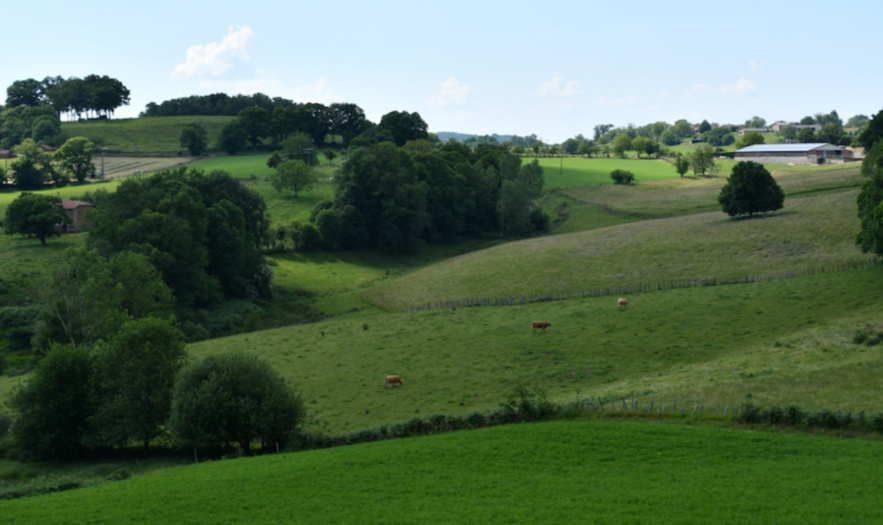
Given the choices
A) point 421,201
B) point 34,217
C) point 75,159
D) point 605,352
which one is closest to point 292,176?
point 421,201

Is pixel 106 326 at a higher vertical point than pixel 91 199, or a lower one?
lower

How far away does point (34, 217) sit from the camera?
84500mm

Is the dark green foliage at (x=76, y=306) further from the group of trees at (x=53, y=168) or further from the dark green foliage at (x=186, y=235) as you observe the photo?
the group of trees at (x=53, y=168)

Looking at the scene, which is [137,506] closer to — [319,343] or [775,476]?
[775,476]

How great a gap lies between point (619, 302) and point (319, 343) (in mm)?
23065

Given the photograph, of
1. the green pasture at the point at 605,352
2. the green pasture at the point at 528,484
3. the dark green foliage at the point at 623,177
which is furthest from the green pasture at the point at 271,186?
the green pasture at the point at 528,484

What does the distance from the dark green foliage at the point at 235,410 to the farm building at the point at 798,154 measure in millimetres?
151911

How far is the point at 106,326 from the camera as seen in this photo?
184 ft

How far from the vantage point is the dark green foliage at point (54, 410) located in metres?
39.6

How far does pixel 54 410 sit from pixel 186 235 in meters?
34.5

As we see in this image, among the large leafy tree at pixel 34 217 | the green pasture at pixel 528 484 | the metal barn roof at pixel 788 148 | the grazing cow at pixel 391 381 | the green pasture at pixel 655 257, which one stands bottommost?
the grazing cow at pixel 391 381

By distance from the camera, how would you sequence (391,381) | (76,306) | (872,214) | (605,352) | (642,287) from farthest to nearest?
(642,287) → (872,214) → (76,306) → (605,352) → (391,381)

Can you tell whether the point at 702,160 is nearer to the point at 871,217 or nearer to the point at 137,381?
the point at 871,217

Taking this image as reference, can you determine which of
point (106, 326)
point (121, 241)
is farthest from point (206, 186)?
point (106, 326)
